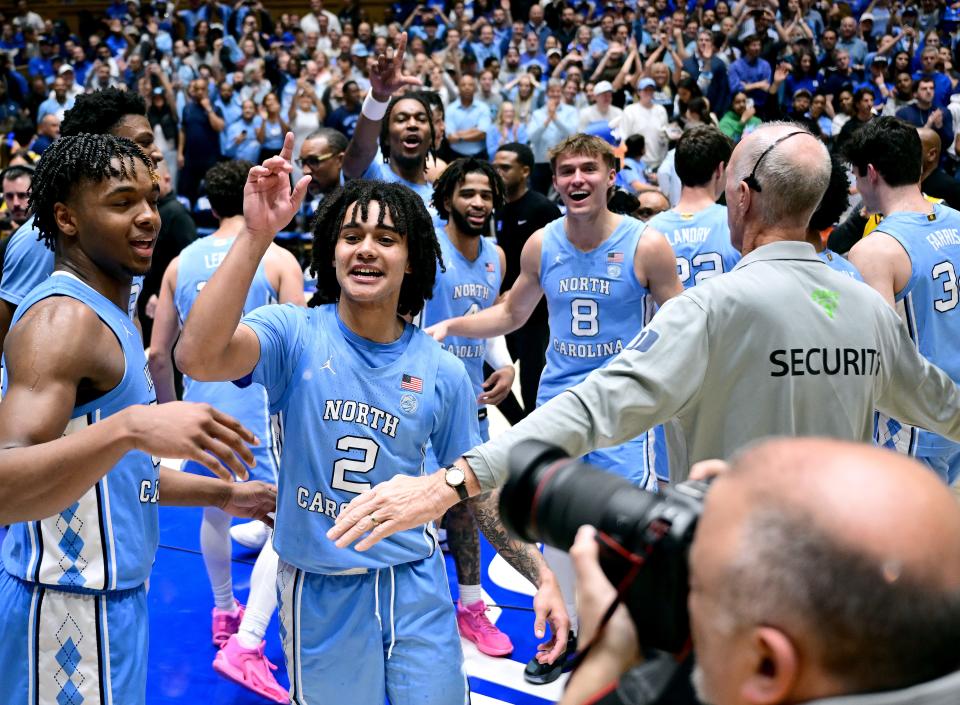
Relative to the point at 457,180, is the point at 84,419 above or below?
below

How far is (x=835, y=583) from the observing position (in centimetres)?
101

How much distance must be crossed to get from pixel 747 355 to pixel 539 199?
4536 millimetres

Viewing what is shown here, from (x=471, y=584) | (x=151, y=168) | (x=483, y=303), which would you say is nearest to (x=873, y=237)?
(x=483, y=303)

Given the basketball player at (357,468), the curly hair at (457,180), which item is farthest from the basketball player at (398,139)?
the basketball player at (357,468)

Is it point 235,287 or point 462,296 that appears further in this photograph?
point 462,296

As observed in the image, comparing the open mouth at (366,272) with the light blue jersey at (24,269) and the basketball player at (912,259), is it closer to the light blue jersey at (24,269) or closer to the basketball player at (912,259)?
the light blue jersey at (24,269)

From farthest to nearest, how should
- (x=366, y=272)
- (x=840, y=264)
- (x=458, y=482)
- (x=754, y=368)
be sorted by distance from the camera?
(x=840, y=264) < (x=366, y=272) < (x=754, y=368) < (x=458, y=482)

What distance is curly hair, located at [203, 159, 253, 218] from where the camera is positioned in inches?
182

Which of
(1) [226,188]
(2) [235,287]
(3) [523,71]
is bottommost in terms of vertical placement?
(2) [235,287]

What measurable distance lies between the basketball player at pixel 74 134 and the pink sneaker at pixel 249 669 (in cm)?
153

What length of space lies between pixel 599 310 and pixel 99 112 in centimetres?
222

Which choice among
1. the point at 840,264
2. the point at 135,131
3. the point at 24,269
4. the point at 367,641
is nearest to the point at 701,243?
the point at 840,264

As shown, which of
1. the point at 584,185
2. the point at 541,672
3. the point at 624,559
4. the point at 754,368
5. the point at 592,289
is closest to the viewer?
the point at 624,559

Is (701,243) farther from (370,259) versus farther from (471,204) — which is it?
(370,259)
